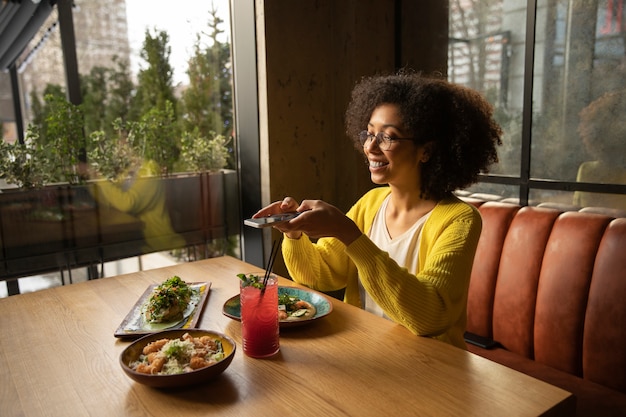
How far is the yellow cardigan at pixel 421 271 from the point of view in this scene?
1.21m

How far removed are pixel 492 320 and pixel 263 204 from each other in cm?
135

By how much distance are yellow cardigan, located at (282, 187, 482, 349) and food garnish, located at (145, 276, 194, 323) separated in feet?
1.23

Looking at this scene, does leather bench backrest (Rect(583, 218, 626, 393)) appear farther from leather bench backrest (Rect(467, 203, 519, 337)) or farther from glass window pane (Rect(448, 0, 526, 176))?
glass window pane (Rect(448, 0, 526, 176))

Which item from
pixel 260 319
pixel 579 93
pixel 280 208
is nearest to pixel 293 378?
pixel 260 319

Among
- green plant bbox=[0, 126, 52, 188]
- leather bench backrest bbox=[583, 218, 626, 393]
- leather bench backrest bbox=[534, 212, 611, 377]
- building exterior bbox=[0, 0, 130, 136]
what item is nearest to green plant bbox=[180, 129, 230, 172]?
building exterior bbox=[0, 0, 130, 136]

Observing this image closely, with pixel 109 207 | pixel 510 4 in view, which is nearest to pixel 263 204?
pixel 109 207

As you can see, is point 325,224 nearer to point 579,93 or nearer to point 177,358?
point 177,358

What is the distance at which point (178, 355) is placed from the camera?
1.02 m

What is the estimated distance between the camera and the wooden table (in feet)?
2.99

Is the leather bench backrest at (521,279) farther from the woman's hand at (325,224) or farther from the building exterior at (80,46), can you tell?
the building exterior at (80,46)

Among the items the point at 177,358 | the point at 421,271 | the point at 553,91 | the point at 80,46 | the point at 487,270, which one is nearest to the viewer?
the point at 177,358

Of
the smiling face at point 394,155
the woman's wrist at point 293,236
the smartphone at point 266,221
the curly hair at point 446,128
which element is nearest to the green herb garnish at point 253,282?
the smartphone at point 266,221

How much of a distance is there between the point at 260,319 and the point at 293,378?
A: 0.16 metres

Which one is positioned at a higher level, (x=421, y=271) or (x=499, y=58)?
(x=499, y=58)
